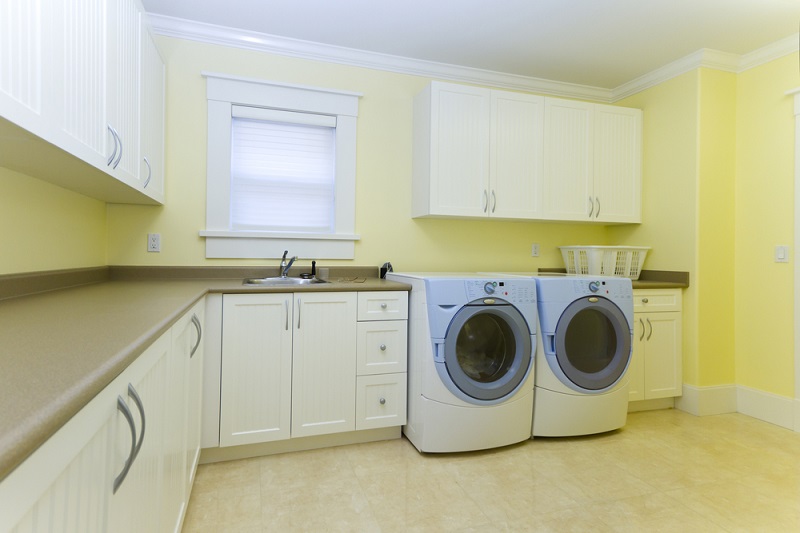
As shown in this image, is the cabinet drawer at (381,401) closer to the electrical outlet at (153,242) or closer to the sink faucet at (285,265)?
the sink faucet at (285,265)

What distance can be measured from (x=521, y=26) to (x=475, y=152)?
0.76 m

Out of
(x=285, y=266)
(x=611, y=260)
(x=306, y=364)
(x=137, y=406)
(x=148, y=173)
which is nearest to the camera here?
(x=137, y=406)

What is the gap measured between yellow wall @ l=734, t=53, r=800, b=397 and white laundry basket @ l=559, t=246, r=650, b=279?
61 cm

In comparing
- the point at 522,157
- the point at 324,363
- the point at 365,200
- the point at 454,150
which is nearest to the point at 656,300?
the point at 522,157

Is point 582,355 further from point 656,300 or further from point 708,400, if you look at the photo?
point 708,400

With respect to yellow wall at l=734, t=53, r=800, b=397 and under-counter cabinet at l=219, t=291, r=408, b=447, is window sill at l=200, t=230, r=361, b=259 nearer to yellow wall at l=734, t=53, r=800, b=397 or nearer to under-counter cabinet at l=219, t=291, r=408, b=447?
under-counter cabinet at l=219, t=291, r=408, b=447

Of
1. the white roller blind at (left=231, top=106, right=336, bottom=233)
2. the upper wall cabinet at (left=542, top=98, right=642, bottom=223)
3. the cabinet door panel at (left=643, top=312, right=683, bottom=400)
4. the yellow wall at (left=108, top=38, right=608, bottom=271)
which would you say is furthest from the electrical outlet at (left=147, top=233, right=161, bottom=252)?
the cabinet door panel at (left=643, top=312, right=683, bottom=400)

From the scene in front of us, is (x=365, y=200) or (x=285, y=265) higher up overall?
(x=365, y=200)

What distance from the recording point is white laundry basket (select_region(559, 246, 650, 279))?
311 cm

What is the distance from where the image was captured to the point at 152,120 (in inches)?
88.2

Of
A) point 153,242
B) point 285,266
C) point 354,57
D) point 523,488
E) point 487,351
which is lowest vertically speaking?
point 523,488

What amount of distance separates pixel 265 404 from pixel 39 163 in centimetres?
138

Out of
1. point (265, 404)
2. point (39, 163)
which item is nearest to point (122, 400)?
point (39, 163)

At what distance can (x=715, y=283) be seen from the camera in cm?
299
